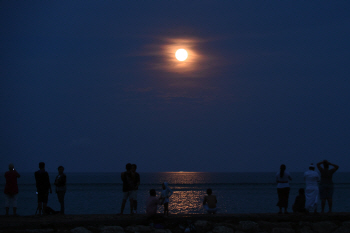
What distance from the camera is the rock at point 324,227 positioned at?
1300cm

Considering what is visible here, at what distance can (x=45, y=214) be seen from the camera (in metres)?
14.6

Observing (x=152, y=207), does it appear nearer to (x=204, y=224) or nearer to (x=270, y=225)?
(x=204, y=224)

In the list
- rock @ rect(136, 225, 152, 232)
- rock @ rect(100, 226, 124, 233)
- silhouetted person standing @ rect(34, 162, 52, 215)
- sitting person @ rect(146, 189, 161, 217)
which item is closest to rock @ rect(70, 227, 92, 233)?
rock @ rect(100, 226, 124, 233)

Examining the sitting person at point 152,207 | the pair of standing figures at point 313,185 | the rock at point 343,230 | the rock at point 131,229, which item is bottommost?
the rock at point 343,230

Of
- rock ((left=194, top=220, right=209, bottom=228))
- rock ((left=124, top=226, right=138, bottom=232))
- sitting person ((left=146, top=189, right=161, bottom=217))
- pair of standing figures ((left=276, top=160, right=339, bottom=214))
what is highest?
pair of standing figures ((left=276, top=160, right=339, bottom=214))

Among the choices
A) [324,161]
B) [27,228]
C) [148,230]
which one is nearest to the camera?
[27,228]

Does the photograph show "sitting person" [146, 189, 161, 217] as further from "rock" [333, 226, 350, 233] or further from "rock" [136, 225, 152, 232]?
"rock" [333, 226, 350, 233]

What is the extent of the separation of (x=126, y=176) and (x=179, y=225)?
2894 mm

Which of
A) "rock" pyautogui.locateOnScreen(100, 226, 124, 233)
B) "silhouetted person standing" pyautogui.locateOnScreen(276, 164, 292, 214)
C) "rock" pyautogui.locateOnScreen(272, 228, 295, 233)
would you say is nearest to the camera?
"rock" pyautogui.locateOnScreen(100, 226, 124, 233)

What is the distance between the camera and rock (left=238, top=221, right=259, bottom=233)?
42.2 feet

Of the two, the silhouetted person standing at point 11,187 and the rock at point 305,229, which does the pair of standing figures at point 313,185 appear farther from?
the silhouetted person standing at point 11,187

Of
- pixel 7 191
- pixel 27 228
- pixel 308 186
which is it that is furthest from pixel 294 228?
pixel 7 191

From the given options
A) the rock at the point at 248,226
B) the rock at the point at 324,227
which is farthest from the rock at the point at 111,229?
the rock at the point at 324,227

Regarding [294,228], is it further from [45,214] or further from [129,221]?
[45,214]
